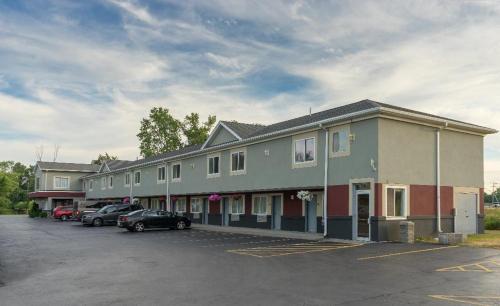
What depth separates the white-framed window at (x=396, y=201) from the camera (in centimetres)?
2194

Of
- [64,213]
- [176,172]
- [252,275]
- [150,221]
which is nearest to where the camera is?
[252,275]

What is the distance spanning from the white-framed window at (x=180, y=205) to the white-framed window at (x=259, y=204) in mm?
11451

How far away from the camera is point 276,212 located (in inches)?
1192

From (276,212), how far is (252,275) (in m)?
17.5

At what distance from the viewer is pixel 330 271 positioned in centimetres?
1350

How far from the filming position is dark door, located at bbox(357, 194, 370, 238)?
22109 millimetres

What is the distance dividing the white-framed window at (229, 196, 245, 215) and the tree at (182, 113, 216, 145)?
122ft

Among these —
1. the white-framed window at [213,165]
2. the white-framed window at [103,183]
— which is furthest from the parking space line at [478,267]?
the white-framed window at [103,183]

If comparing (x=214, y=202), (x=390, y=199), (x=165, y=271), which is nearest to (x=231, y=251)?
(x=165, y=271)

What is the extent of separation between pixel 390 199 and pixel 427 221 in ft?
9.22

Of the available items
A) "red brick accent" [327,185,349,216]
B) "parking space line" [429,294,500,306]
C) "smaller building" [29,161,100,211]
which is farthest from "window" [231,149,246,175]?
"smaller building" [29,161,100,211]

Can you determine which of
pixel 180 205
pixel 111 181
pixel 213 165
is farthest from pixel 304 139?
pixel 111 181

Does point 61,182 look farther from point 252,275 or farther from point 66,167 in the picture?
point 252,275

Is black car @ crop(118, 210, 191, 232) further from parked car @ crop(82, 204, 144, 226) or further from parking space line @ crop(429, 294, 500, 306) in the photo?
parking space line @ crop(429, 294, 500, 306)
